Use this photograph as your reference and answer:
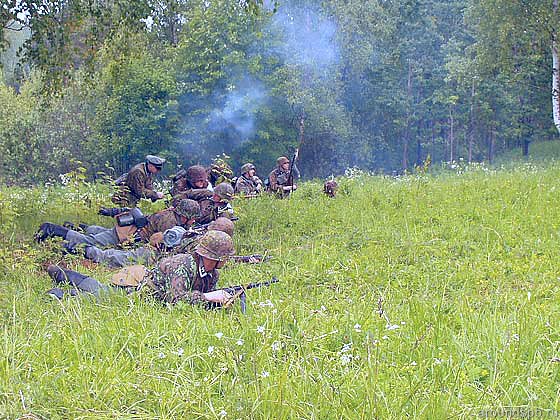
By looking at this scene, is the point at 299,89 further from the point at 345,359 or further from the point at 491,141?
the point at 345,359

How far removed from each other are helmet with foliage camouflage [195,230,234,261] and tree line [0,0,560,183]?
14362 mm

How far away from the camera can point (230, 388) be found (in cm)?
330

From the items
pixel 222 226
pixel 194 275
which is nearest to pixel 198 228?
pixel 222 226

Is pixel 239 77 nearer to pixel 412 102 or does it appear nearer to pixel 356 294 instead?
pixel 412 102

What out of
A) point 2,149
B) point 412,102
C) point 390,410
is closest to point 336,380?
point 390,410

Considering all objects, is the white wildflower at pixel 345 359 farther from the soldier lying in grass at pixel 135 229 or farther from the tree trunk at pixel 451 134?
the tree trunk at pixel 451 134

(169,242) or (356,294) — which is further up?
(169,242)

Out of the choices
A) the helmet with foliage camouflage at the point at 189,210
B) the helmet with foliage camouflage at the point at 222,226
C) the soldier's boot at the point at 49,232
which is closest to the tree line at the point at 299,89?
the soldier's boot at the point at 49,232

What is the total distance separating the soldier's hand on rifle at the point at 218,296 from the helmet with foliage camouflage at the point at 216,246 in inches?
11.2

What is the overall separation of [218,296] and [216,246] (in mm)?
417

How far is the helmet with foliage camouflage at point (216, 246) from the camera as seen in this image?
5.20 meters

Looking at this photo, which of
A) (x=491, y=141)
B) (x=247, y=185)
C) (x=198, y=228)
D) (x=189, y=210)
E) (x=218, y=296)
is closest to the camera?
(x=218, y=296)

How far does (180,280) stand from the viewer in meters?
5.14

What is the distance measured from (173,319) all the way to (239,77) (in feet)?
70.1
